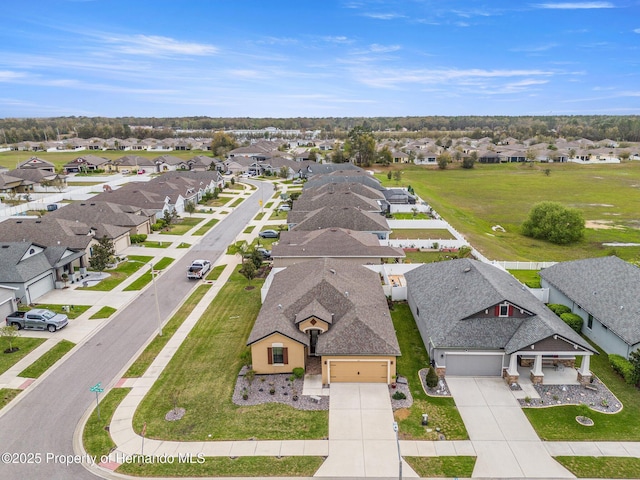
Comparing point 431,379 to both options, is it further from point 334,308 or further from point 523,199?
point 523,199

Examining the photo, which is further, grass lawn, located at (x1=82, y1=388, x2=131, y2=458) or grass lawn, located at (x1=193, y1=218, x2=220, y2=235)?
grass lawn, located at (x1=193, y1=218, x2=220, y2=235)

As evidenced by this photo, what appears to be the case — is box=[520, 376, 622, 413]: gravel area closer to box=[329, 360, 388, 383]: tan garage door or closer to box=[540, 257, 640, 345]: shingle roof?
box=[540, 257, 640, 345]: shingle roof

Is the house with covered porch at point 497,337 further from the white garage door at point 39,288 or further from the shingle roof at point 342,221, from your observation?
the white garage door at point 39,288

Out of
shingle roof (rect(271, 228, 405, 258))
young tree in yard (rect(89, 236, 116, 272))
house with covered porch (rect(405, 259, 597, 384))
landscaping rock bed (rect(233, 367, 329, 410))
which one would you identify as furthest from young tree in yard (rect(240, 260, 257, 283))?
house with covered porch (rect(405, 259, 597, 384))

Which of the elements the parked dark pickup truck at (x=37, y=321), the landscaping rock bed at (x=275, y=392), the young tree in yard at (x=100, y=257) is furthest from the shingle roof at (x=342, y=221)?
the landscaping rock bed at (x=275, y=392)

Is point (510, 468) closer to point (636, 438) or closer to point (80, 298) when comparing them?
point (636, 438)

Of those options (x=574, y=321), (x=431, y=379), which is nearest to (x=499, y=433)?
(x=431, y=379)

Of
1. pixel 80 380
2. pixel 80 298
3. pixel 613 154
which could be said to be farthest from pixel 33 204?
pixel 613 154
